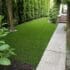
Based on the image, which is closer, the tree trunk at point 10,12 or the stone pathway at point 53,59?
the stone pathway at point 53,59

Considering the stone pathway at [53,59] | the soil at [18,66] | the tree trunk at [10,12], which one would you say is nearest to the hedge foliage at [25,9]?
the tree trunk at [10,12]

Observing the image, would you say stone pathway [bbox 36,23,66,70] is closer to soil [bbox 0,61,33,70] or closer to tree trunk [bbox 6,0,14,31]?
soil [bbox 0,61,33,70]

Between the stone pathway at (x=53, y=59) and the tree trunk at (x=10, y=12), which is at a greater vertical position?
the tree trunk at (x=10, y=12)

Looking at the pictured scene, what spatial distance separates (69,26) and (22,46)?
5222 millimetres

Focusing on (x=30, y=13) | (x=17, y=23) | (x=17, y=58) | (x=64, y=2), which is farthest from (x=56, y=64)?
(x=30, y=13)

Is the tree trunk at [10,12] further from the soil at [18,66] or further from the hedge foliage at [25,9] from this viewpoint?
the soil at [18,66]

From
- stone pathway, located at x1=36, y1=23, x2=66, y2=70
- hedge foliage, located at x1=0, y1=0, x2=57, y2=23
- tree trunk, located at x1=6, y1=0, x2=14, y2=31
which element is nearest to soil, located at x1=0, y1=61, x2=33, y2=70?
stone pathway, located at x1=36, y1=23, x2=66, y2=70

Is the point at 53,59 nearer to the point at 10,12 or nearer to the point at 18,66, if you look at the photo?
the point at 18,66

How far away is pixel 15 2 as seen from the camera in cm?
1539

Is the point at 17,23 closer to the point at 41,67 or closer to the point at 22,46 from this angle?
the point at 22,46

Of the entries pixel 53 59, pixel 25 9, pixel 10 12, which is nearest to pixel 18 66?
pixel 53 59

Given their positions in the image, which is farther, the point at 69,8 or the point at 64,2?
the point at 69,8

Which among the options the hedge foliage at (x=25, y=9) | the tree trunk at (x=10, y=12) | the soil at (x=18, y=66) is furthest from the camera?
the hedge foliage at (x=25, y=9)

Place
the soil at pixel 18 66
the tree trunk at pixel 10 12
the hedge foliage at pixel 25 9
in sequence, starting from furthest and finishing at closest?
the hedge foliage at pixel 25 9 → the tree trunk at pixel 10 12 → the soil at pixel 18 66
